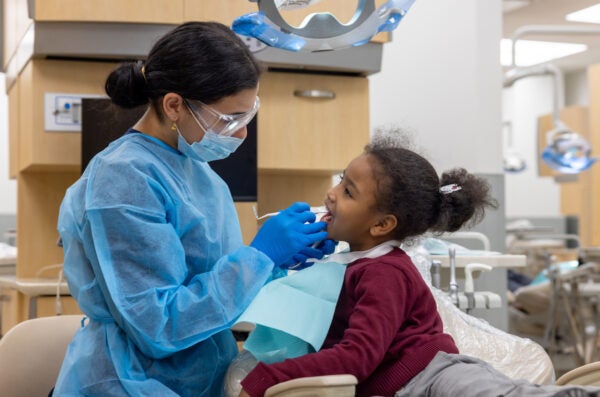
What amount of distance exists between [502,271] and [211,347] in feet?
9.78

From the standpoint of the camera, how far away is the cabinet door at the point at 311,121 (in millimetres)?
A: 3377

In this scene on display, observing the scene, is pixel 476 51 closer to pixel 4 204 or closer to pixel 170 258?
pixel 170 258

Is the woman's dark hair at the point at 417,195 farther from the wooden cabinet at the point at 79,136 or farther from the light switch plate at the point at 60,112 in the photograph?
the light switch plate at the point at 60,112

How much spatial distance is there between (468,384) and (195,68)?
0.71 meters

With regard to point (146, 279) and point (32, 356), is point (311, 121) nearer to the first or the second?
point (32, 356)

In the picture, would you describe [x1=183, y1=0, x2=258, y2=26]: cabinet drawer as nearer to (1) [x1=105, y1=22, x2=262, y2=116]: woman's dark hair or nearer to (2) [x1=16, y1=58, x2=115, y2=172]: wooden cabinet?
(2) [x1=16, y1=58, x2=115, y2=172]: wooden cabinet

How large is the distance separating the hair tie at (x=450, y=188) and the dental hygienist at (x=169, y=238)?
9.9 inches

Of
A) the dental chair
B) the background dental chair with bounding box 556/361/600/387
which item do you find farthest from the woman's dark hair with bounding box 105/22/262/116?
the background dental chair with bounding box 556/361/600/387

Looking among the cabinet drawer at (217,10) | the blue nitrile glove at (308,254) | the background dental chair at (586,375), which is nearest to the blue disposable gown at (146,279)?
the blue nitrile glove at (308,254)

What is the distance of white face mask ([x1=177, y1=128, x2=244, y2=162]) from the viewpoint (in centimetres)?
154

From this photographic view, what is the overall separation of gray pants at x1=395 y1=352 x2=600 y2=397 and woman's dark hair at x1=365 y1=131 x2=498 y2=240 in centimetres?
28

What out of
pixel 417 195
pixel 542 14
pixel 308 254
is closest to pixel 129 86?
pixel 308 254

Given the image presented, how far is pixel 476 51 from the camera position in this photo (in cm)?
423

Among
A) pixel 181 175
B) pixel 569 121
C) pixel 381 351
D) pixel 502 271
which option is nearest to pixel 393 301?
pixel 381 351
